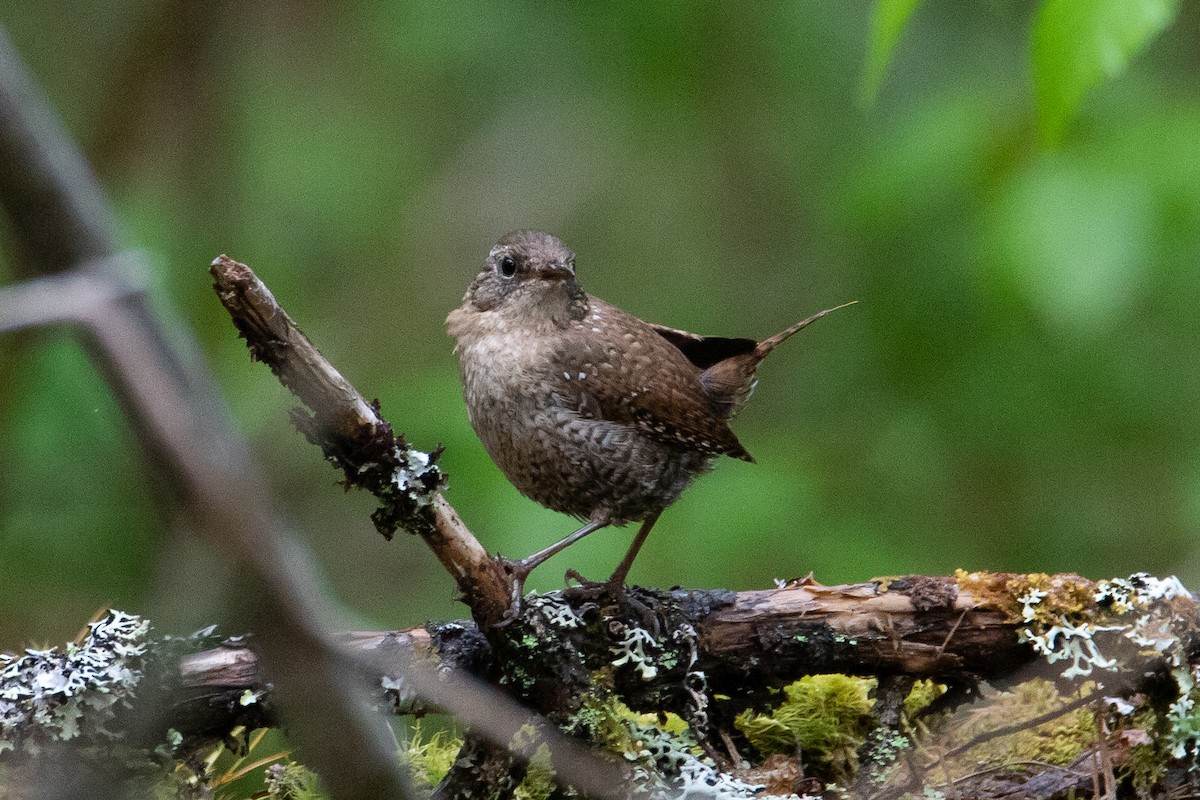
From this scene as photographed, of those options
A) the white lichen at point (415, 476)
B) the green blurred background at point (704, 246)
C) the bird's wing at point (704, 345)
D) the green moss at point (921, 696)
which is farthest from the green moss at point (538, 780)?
the bird's wing at point (704, 345)

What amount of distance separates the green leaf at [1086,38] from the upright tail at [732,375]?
5.58ft

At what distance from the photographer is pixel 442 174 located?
21.9 ft

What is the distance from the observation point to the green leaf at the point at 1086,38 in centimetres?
208

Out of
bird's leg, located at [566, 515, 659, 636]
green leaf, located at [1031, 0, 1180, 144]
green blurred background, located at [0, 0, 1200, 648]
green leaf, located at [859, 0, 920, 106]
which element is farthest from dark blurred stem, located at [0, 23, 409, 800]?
bird's leg, located at [566, 515, 659, 636]

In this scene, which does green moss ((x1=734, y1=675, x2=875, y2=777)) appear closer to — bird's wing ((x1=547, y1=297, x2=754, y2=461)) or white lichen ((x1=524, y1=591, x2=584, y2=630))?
white lichen ((x1=524, y1=591, x2=584, y2=630))

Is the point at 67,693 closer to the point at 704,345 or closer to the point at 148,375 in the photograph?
the point at 148,375

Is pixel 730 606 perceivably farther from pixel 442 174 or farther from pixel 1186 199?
Result: pixel 442 174

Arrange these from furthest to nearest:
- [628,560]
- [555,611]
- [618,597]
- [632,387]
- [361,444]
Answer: [632,387], [628,560], [618,597], [555,611], [361,444]

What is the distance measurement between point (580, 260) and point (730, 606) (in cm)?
387

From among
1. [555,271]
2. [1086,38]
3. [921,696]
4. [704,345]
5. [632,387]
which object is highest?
[555,271]

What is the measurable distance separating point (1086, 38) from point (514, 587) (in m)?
1.65

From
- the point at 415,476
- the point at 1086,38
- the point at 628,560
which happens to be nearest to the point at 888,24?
the point at 1086,38

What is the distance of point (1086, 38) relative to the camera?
2125 millimetres

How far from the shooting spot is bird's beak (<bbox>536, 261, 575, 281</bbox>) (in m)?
3.55
